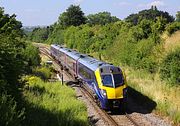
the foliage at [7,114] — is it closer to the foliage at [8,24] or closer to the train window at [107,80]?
the foliage at [8,24]

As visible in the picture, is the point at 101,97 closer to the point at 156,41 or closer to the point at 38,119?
the point at 38,119

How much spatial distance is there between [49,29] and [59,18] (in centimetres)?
1830

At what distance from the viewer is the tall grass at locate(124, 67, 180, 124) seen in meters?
19.8

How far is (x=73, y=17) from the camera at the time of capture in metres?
99.6

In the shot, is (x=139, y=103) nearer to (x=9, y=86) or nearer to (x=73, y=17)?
(x=9, y=86)

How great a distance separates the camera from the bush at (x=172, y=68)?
968 inches

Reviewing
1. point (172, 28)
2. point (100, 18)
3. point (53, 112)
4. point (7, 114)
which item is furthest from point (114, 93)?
point (100, 18)

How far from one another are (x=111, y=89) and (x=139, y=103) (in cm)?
370

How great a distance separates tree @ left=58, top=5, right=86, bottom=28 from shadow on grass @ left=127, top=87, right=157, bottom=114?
7460cm

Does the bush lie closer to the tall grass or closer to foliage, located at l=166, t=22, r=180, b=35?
the tall grass

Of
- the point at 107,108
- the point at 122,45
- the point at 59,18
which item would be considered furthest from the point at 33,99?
the point at 59,18

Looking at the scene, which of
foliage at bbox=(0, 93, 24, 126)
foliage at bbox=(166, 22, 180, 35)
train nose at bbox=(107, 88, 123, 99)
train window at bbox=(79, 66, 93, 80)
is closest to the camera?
foliage at bbox=(0, 93, 24, 126)

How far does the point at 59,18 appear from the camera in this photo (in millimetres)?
103438

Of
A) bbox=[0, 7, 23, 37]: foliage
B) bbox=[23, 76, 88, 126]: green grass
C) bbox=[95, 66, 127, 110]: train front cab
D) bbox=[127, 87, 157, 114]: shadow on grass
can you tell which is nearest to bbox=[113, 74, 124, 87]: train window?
bbox=[95, 66, 127, 110]: train front cab
